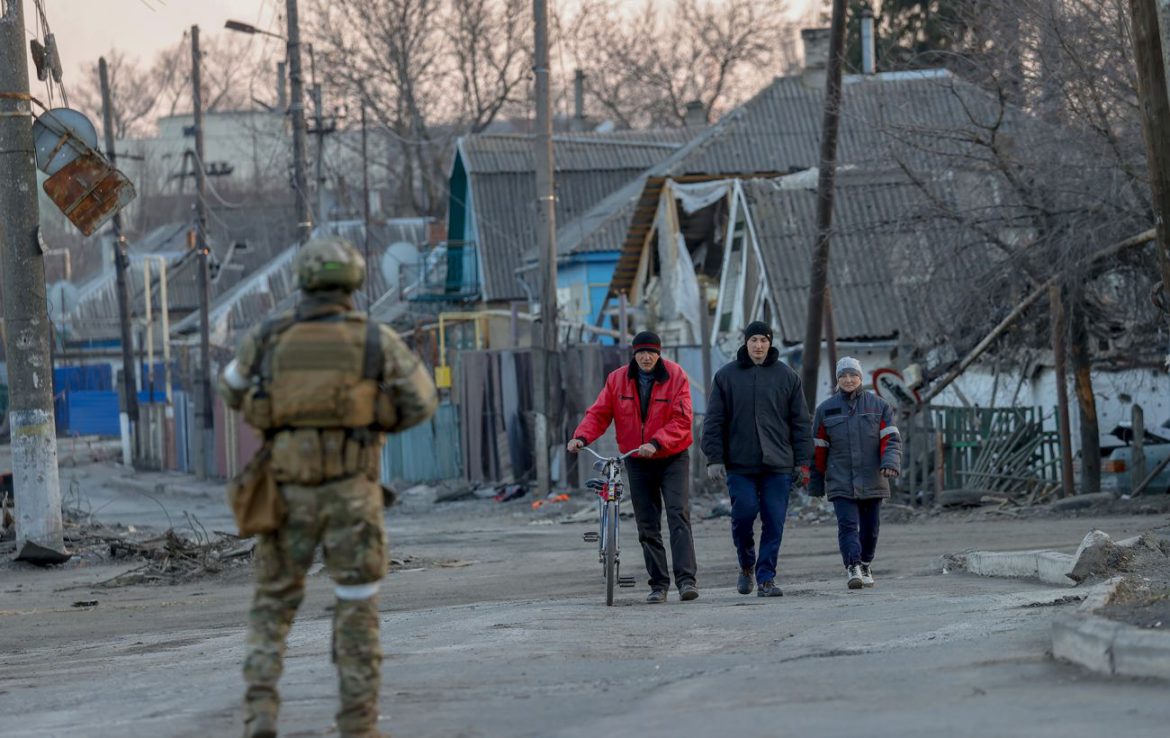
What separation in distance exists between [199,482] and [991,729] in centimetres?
3328

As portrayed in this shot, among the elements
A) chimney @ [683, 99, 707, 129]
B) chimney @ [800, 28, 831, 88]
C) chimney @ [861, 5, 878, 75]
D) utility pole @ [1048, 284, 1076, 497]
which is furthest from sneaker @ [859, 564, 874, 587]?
chimney @ [683, 99, 707, 129]

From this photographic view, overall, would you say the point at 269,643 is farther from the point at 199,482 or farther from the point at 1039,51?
the point at 199,482

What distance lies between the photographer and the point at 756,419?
1166 centimetres

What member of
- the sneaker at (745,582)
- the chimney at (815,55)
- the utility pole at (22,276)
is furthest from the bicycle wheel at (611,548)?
the chimney at (815,55)

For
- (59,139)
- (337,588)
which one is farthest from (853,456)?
(59,139)

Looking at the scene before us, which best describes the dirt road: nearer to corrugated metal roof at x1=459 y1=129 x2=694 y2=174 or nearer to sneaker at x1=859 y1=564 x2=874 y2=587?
sneaker at x1=859 y1=564 x2=874 y2=587

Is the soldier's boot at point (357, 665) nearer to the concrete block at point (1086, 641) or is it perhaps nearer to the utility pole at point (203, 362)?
the concrete block at point (1086, 641)

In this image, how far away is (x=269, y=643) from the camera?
6.26 meters

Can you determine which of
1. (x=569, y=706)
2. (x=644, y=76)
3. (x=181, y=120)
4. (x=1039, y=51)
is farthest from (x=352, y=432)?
(x=181, y=120)

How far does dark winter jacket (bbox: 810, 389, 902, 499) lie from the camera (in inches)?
476

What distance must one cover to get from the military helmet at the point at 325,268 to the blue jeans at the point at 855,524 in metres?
6.44

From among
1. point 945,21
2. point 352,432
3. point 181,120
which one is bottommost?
point 352,432

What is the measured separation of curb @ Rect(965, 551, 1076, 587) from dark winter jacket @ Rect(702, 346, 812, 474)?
1.78 metres

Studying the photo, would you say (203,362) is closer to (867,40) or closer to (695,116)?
(695,116)
